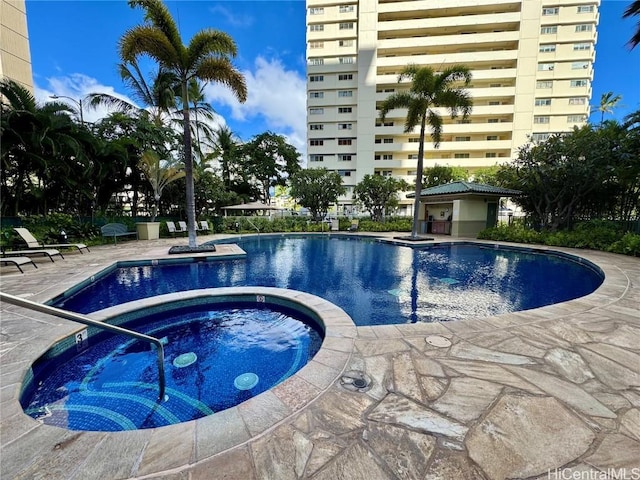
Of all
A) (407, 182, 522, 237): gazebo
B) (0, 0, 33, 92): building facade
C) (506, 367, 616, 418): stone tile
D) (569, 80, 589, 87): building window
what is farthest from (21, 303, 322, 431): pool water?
(569, 80, 589, 87): building window

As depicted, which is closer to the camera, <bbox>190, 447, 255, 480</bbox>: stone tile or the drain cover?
<bbox>190, 447, 255, 480</bbox>: stone tile

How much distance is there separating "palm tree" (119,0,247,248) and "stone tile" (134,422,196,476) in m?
8.20

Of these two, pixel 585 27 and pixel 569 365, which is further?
pixel 585 27

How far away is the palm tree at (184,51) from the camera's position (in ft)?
24.8

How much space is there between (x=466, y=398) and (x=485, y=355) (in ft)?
2.70

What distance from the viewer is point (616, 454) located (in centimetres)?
155

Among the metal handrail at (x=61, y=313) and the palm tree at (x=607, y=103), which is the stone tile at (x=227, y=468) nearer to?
the metal handrail at (x=61, y=313)

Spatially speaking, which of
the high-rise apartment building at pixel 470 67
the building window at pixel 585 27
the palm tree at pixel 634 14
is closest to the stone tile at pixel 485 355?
the palm tree at pixel 634 14

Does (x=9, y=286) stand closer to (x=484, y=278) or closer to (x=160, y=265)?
(x=160, y=265)

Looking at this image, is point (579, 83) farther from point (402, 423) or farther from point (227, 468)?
point (227, 468)

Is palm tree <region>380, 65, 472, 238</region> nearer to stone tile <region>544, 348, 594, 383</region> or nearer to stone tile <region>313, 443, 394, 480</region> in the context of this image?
stone tile <region>544, 348, 594, 383</region>

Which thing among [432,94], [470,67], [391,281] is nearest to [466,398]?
[391,281]

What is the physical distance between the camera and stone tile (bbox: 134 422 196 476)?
150 centimetres

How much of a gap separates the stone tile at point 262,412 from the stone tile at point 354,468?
0.50 m
